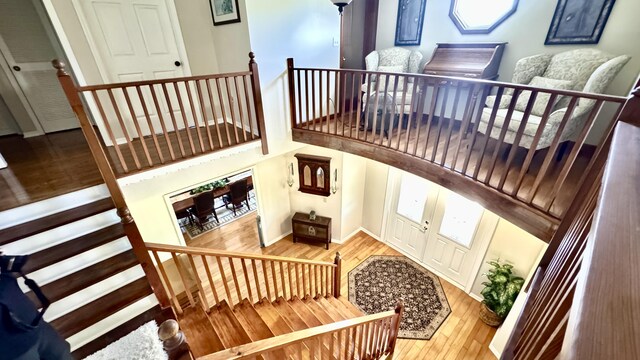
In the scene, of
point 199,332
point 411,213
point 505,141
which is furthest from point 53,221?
point 411,213

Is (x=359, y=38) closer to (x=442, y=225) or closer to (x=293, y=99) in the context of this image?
(x=293, y=99)

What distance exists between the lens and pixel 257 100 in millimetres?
3078

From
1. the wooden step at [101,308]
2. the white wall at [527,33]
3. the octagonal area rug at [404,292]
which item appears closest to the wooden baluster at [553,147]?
the white wall at [527,33]

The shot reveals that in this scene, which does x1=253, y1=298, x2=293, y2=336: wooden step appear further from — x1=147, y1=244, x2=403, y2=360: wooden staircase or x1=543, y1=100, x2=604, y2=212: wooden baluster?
x1=543, y1=100, x2=604, y2=212: wooden baluster

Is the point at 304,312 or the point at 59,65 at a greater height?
the point at 59,65

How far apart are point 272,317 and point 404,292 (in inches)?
89.9

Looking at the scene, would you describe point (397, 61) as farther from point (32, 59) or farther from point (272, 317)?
point (32, 59)

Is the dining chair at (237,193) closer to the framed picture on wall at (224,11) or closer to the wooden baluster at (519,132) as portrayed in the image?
the framed picture on wall at (224,11)

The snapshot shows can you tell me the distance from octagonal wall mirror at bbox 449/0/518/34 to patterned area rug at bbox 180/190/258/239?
4997mm

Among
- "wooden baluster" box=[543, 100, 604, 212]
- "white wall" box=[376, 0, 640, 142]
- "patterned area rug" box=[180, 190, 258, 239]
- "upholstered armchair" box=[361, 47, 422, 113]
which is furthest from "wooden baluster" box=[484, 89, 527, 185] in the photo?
"patterned area rug" box=[180, 190, 258, 239]

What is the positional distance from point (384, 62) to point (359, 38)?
0.84 meters

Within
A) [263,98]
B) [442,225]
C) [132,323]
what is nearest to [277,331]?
[132,323]

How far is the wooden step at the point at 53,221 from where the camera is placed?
6.08 feet

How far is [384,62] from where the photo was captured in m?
3.93
